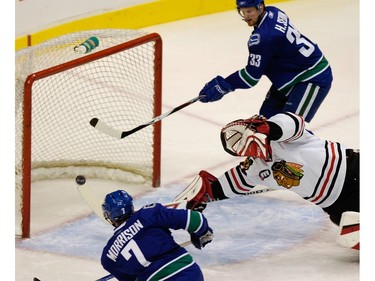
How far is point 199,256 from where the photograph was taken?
3424 mm

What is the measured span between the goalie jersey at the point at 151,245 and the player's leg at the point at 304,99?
1.15 m

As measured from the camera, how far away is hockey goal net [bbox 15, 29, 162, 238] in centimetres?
410

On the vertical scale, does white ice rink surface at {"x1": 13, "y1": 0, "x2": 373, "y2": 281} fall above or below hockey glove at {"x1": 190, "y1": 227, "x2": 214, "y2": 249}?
below

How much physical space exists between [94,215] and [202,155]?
892mm

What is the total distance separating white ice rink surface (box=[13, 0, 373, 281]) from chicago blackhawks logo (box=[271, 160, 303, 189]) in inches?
11.4

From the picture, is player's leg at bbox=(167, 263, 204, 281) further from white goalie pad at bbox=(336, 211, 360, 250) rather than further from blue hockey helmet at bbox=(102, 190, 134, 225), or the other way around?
white goalie pad at bbox=(336, 211, 360, 250)

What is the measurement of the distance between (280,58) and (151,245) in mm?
1300

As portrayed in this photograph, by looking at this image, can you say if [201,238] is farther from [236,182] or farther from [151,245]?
[236,182]

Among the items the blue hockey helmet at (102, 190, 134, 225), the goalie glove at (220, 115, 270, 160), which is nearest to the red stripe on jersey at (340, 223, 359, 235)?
the goalie glove at (220, 115, 270, 160)

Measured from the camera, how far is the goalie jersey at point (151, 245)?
273 cm

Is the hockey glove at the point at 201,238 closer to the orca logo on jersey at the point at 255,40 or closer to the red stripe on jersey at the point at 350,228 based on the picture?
the red stripe on jersey at the point at 350,228

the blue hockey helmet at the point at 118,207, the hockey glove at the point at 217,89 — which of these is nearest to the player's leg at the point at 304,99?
the hockey glove at the point at 217,89
